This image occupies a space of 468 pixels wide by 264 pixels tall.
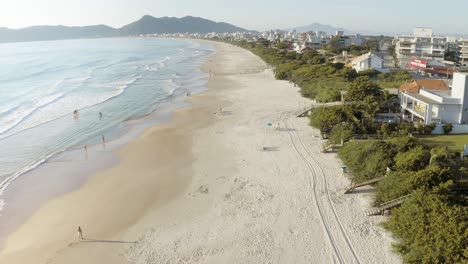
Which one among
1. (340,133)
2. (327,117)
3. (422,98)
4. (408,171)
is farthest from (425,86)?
(408,171)

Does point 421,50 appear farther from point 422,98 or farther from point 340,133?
point 340,133

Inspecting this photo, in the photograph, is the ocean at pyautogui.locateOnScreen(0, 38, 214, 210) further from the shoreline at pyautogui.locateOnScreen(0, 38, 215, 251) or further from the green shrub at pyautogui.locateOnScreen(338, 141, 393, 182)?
the green shrub at pyautogui.locateOnScreen(338, 141, 393, 182)

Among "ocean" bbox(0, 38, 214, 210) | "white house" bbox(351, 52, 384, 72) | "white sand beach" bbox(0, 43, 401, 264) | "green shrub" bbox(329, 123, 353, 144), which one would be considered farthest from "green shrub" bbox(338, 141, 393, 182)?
"white house" bbox(351, 52, 384, 72)

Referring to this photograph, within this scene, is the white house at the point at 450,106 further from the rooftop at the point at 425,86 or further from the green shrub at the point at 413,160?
the green shrub at the point at 413,160

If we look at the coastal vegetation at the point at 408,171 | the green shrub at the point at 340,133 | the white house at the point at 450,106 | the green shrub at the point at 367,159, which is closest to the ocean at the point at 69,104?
the green shrub at the point at 340,133

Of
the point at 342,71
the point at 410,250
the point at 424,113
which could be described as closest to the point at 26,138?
the point at 410,250
